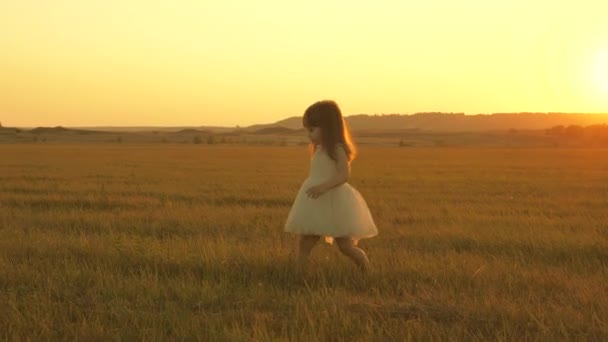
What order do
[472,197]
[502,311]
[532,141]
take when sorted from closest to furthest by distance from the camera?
[502,311] < [472,197] < [532,141]

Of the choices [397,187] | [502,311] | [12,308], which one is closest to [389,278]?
[502,311]

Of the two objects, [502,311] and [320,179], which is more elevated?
[320,179]

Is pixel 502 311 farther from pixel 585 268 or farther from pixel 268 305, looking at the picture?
pixel 585 268

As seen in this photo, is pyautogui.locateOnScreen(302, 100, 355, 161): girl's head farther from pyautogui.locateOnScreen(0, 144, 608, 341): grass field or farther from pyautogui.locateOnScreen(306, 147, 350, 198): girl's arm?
pyautogui.locateOnScreen(0, 144, 608, 341): grass field

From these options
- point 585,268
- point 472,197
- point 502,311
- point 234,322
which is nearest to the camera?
point 234,322

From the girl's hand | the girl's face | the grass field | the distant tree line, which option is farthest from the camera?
the distant tree line

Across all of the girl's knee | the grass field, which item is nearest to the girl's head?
the girl's knee

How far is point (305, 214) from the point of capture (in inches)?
257

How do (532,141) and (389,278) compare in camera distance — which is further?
(532,141)

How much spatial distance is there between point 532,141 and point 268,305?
3530 inches

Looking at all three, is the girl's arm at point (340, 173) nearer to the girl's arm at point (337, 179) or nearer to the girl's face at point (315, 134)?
the girl's arm at point (337, 179)

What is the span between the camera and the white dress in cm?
644

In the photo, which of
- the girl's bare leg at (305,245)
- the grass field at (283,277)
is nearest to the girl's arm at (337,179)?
the girl's bare leg at (305,245)

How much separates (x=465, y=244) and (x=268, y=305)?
390 centimetres
